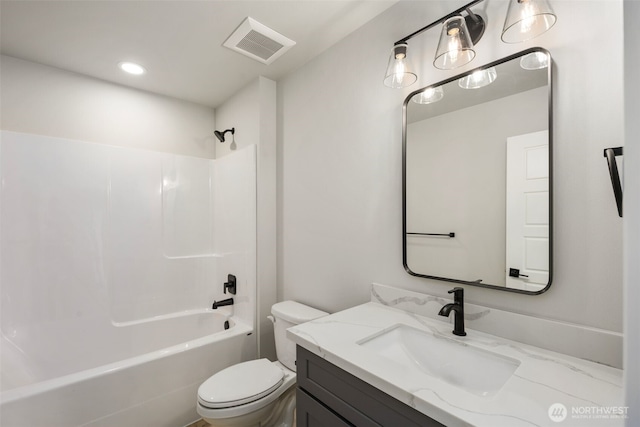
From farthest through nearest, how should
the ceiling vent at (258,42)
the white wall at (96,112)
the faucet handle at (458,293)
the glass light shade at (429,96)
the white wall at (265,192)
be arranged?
1. the white wall at (265,192)
2. the white wall at (96,112)
3. the ceiling vent at (258,42)
4. the glass light shade at (429,96)
5. the faucet handle at (458,293)

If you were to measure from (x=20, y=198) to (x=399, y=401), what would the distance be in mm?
2647

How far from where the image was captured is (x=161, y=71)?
7.13ft

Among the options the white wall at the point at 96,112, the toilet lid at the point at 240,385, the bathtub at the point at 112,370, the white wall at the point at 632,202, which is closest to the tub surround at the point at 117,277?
the bathtub at the point at 112,370

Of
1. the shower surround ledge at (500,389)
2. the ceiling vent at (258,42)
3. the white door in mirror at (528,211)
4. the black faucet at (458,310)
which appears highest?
the ceiling vent at (258,42)

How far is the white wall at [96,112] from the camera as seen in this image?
6.53 ft

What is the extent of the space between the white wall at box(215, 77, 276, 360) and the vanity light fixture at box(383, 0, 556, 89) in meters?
1.18

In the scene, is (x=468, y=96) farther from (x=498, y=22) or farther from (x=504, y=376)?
(x=504, y=376)

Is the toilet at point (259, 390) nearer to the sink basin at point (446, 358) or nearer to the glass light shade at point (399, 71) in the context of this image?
the sink basin at point (446, 358)

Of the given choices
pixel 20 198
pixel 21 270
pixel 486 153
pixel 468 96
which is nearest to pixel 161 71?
pixel 20 198

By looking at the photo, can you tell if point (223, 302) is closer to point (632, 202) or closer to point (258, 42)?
point (258, 42)

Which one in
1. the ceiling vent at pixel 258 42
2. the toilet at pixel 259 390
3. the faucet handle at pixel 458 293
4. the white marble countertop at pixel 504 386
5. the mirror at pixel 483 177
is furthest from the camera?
the ceiling vent at pixel 258 42

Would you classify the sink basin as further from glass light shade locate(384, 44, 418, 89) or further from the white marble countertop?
glass light shade locate(384, 44, 418, 89)

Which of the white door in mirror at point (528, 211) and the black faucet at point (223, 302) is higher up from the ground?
the white door in mirror at point (528, 211)

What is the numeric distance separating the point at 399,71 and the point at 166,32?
144 centimetres
